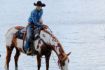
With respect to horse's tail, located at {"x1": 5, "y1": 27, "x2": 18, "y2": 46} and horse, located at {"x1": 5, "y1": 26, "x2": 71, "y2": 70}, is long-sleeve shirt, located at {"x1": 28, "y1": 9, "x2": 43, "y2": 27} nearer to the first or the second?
horse, located at {"x1": 5, "y1": 26, "x2": 71, "y2": 70}

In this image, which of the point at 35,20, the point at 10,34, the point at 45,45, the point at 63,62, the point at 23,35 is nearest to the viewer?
the point at 63,62

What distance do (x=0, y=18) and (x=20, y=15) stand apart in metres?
2.06

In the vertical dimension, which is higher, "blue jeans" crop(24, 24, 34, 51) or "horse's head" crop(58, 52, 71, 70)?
"blue jeans" crop(24, 24, 34, 51)

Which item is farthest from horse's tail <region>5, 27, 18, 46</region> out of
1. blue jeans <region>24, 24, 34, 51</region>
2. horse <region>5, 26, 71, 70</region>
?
blue jeans <region>24, 24, 34, 51</region>

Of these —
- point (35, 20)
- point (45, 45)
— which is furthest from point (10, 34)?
point (45, 45)

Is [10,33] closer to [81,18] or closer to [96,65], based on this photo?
[96,65]

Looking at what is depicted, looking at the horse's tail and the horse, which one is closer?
the horse

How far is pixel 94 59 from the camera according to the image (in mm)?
20500

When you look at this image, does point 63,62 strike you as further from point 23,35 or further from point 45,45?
point 23,35

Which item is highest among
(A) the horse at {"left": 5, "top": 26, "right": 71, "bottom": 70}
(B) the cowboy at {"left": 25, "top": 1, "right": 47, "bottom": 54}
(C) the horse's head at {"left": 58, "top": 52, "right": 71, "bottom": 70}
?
(B) the cowboy at {"left": 25, "top": 1, "right": 47, "bottom": 54}

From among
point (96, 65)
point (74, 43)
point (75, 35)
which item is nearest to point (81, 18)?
point (75, 35)

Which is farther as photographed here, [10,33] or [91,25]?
[91,25]

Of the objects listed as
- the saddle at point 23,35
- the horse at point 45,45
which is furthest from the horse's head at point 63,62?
the saddle at point 23,35

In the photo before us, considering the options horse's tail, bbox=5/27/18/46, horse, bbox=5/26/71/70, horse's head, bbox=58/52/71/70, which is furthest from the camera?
horse's tail, bbox=5/27/18/46
